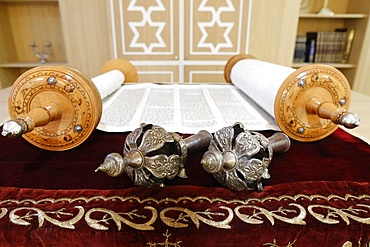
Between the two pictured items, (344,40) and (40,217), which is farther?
(344,40)

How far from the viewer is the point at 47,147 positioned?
1.88 ft

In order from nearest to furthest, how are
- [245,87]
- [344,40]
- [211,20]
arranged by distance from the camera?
[245,87], [211,20], [344,40]

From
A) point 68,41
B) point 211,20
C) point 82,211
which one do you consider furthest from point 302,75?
point 68,41

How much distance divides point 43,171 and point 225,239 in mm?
373

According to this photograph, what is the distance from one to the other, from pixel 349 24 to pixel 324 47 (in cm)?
31

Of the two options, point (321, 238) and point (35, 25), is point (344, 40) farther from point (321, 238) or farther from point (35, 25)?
point (35, 25)

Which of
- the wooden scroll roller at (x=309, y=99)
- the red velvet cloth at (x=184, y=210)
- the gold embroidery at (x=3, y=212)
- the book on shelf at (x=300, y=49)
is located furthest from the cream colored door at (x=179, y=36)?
the gold embroidery at (x=3, y=212)

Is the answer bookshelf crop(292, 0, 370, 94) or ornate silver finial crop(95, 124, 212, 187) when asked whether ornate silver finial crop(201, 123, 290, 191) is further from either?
bookshelf crop(292, 0, 370, 94)

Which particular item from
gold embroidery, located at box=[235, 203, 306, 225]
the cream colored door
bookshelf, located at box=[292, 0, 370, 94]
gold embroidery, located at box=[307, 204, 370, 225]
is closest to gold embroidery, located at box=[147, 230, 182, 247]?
gold embroidery, located at box=[235, 203, 306, 225]

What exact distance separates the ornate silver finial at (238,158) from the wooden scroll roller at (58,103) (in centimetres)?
29

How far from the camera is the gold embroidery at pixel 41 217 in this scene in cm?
38

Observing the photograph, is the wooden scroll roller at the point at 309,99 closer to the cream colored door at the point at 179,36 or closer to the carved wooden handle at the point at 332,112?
the carved wooden handle at the point at 332,112

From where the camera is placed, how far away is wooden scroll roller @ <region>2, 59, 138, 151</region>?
20.6 inches

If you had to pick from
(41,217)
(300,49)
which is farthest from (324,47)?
(41,217)
